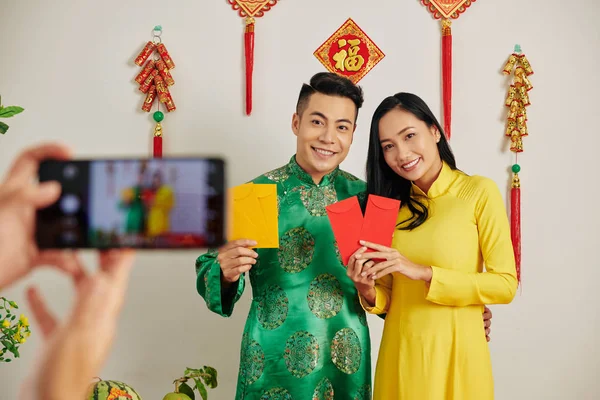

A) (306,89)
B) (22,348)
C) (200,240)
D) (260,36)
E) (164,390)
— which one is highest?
(260,36)

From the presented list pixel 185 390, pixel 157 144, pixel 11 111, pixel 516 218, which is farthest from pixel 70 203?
pixel 516 218

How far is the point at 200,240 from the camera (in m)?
0.42

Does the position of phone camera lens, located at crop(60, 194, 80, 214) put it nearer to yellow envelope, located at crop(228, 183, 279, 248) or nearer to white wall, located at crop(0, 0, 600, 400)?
yellow envelope, located at crop(228, 183, 279, 248)

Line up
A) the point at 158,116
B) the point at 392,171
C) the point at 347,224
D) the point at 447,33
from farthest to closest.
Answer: the point at 447,33 < the point at 158,116 < the point at 392,171 < the point at 347,224

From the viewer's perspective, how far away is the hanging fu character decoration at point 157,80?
229cm

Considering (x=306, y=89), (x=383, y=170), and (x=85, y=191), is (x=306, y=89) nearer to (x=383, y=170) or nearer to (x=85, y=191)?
(x=383, y=170)

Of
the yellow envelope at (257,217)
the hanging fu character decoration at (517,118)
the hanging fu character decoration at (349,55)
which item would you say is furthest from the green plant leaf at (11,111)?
the hanging fu character decoration at (517,118)

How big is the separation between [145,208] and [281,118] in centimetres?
194

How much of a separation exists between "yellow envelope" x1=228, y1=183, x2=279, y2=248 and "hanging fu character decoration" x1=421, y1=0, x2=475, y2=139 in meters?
1.22

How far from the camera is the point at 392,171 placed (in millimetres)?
1613

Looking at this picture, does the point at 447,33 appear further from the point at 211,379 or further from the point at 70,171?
the point at 70,171

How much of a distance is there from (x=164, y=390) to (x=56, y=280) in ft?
2.03

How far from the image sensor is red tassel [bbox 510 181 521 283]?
7.72ft

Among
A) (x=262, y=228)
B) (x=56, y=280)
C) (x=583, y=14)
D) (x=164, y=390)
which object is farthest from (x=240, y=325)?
(x=583, y=14)
